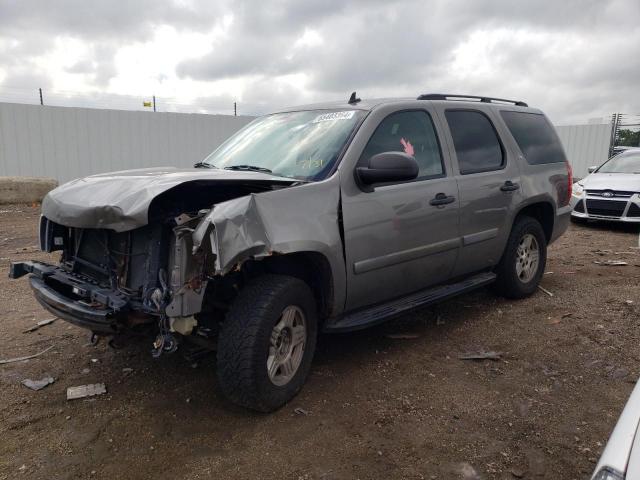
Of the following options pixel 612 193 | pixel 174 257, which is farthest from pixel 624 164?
pixel 174 257

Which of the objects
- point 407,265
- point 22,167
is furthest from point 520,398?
point 22,167

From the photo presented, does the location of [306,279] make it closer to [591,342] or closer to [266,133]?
[266,133]

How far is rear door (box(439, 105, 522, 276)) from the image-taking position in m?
4.23

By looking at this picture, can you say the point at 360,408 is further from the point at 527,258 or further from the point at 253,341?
the point at 527,258

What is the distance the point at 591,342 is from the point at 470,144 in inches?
74.3

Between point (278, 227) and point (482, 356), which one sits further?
point (482, 356)

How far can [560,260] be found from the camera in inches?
279

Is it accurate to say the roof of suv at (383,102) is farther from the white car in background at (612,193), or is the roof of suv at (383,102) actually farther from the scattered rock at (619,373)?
the white car in background at (612,193)

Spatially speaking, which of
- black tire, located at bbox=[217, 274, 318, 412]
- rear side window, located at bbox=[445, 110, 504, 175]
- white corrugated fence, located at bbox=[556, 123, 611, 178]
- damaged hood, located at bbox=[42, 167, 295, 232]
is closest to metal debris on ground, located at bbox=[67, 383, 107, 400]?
black tire, located at bbox=[217, 274, 318, 412]

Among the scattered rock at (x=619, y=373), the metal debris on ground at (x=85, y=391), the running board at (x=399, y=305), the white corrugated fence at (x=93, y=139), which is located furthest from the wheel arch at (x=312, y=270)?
the white corrugated fence at (x=93, y=139)

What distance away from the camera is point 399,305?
3781 millimetres

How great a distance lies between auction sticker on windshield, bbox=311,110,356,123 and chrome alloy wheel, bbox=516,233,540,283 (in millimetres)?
2373

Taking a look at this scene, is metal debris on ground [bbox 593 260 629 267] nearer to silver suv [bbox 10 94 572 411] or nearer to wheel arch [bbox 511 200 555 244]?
wheel arch [bbox 511 200 555 244]

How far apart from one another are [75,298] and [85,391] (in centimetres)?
64
